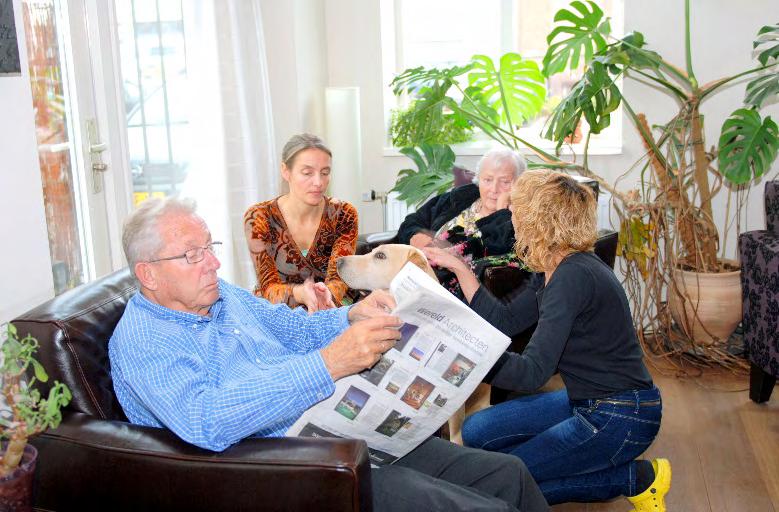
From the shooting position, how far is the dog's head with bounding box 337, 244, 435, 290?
258 centimetres

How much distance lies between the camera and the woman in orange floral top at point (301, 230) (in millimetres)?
3039

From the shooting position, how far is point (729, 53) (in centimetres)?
431

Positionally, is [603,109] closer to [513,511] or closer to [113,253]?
[113,253]

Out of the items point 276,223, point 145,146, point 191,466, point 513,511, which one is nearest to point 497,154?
point 276,223

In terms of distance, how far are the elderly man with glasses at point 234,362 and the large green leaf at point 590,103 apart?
213 cm

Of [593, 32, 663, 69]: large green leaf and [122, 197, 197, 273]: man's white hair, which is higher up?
[593, 32, 663, 69]: large green leaf

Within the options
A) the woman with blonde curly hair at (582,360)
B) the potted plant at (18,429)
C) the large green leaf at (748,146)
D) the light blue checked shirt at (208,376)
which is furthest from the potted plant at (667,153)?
the potted plant at (18,429)

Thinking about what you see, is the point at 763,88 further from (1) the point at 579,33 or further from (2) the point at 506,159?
(2) the point at 506,159

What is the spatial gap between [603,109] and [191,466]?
9.53 ft

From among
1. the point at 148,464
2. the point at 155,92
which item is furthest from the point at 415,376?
the point at 155,92

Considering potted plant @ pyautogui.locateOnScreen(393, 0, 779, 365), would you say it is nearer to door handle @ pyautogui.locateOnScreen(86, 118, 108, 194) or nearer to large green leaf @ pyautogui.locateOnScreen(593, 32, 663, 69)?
large green leaf @ pyautogui.locateOnScreen(593, 32, 663, 69)

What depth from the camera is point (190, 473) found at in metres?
1.54

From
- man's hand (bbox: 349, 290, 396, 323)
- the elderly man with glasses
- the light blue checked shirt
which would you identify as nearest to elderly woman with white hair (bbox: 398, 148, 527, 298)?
man's hand (bbox: 349, 290, 396, 323)

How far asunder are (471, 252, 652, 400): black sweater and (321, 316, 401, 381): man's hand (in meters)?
0.46
